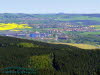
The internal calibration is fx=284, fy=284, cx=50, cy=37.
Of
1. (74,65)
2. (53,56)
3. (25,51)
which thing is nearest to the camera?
(74,65)

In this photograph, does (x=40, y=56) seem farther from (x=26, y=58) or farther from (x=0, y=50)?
(x=0, y=50)

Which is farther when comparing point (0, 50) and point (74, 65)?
point (0, 50)

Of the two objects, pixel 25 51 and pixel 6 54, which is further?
pixel 25 51

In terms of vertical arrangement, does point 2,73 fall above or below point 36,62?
above

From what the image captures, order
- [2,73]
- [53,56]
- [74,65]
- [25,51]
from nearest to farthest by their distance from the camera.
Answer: [2,73] < [74,65] < [53,56] < [25,51]

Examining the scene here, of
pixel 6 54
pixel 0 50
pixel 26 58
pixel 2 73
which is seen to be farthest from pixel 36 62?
pixel 2 73

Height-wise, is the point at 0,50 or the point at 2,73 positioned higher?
the point at 2,73

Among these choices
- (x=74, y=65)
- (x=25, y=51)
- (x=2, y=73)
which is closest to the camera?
(x=2, y=73)

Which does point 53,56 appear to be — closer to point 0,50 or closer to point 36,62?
point 36,62

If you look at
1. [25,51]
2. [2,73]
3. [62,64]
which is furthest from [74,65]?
[2,73]
